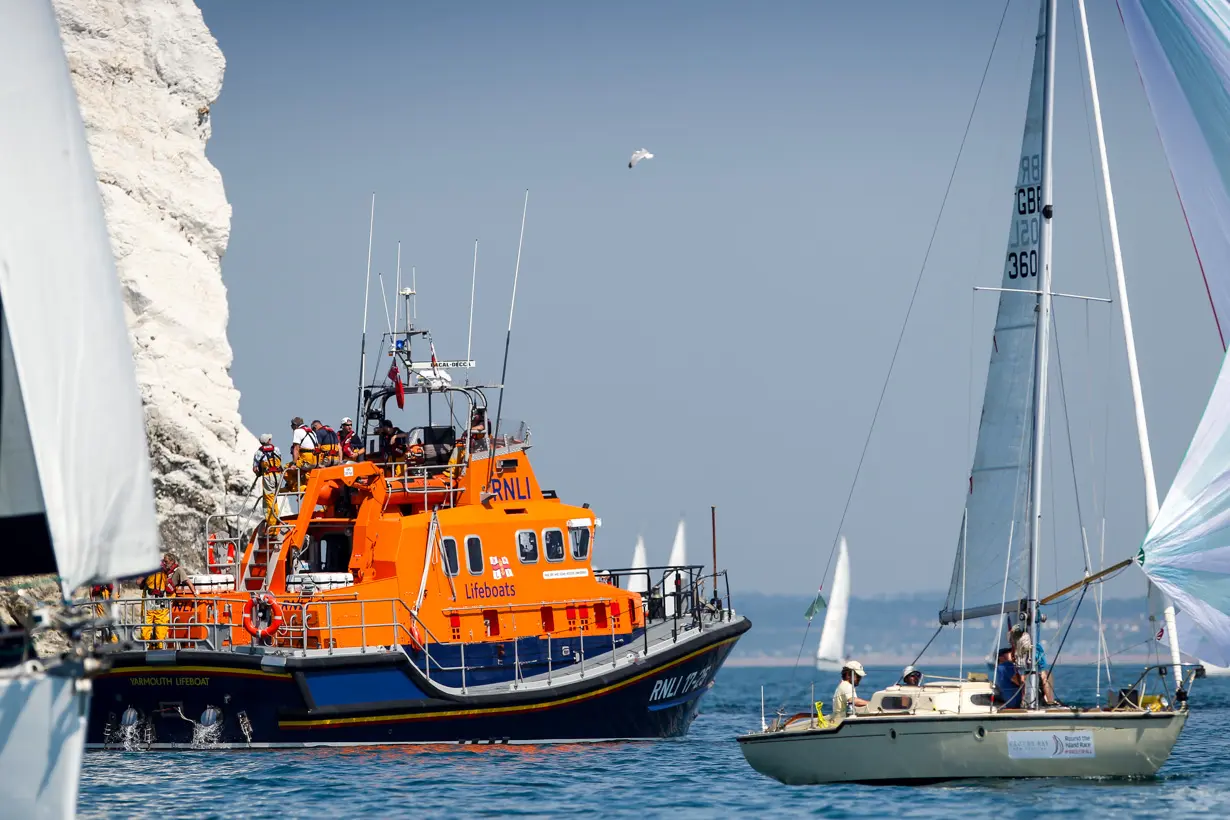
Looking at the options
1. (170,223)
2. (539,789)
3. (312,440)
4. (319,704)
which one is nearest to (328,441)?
(312,440)

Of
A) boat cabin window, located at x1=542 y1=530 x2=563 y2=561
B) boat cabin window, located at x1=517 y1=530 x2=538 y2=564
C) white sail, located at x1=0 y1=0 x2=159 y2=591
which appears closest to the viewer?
white sail, located at x1=0 y1=0 x2=159 y2=591

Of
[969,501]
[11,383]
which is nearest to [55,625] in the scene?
[11,383]

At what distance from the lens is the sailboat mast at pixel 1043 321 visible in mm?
17578

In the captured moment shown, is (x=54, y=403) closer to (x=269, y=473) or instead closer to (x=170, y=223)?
(x=269, y=473)

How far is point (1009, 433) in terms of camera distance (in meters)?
18.3

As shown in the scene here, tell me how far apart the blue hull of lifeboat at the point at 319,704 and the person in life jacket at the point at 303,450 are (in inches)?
137

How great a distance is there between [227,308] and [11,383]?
24.9 metres

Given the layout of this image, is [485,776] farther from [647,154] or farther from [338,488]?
[647,154]

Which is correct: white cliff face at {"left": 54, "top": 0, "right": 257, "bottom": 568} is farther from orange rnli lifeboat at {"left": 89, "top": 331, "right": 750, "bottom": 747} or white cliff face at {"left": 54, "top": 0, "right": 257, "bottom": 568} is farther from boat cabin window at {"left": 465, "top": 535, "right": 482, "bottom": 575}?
boat cabin window at {"left": 465, "top": 535, "right": 482, "bottom": 575}

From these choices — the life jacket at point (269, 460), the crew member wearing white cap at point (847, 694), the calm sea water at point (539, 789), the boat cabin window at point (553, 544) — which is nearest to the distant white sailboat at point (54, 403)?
the calm sea water at point (539, 789)

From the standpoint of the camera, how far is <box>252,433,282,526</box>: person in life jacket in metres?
22.8

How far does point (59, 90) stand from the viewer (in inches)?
492

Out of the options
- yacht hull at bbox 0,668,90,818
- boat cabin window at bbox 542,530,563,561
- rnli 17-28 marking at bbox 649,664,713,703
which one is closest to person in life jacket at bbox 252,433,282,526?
boat cabin window at bbox 542,530,563,561

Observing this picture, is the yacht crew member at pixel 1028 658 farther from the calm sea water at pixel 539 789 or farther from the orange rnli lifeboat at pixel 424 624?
the orange rnli lifeboat at pixel 424 624
